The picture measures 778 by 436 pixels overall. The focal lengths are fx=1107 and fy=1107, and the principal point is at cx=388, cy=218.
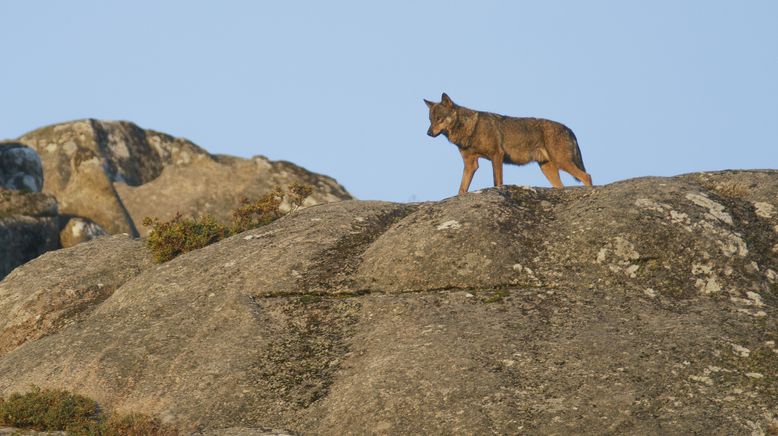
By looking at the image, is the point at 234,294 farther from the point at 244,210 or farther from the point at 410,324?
the point at 244,210

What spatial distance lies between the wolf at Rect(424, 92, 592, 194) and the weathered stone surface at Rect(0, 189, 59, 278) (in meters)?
11.7

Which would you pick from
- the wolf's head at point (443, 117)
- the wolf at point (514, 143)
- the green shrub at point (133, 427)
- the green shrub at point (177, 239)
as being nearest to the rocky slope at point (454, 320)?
the green shrub at point (133, 427)

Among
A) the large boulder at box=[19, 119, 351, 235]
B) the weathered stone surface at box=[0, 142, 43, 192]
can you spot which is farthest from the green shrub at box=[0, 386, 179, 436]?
the large boulder at box=[19, 119, 351, 235]

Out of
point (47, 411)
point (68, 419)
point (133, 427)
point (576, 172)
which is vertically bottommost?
point (133, 427)

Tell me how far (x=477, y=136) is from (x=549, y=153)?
4.92 feet

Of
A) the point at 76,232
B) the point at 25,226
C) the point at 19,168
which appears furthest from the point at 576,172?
the point at 19,168

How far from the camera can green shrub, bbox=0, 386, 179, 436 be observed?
13.2m

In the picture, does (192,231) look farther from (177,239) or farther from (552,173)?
(552,173)

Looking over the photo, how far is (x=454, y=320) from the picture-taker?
46.6 feet

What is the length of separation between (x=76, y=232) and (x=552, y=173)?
582 inches

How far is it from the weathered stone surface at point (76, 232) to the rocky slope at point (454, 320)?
1237cm

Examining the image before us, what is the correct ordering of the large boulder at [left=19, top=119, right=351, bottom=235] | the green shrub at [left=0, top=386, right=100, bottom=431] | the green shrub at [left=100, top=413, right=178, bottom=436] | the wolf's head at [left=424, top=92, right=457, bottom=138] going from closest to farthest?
the green shrub at [left=100, top=413, right=178, bottom=436], the green shrub at [left=0, top=386, right=100, bottom=431], the wolf's head at [left=424, top=92, right=457, bottom=138], the large boulder at [left=19, top=119, right=351, bottom=235]

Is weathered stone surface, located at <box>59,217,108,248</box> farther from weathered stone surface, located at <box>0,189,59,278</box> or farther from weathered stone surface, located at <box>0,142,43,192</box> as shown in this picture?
weathered stone surface, located at <box>0,142,43,192</box>

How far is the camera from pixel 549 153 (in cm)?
2244
